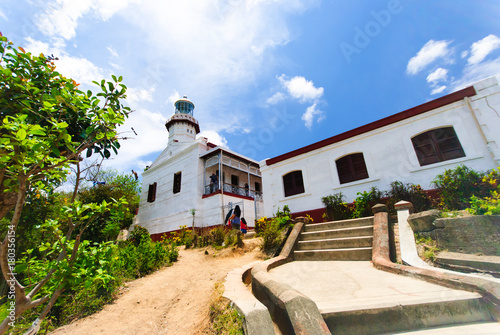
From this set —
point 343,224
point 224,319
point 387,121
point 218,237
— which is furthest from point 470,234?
point 218,237

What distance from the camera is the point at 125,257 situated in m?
6.18

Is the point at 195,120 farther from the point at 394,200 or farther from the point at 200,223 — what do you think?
the point at 394,200

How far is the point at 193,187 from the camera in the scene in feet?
46.7

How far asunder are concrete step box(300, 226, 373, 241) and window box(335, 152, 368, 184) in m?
3.48

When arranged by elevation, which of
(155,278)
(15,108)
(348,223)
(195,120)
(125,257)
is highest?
(195,120)

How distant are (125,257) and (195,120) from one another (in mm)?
15969

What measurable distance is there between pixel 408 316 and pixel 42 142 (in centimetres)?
364

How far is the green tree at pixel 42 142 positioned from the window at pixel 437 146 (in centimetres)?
873

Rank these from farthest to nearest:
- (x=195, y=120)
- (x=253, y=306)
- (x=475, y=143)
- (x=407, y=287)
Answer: (x=195, y=120)
(x=475, y=143)
(x=407, y=287)
(x=253, y=306)

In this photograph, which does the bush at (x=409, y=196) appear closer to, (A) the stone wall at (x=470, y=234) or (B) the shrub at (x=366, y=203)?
(B) the shrub at (x=366, y=203)

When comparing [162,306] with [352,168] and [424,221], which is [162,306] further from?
[352,168]

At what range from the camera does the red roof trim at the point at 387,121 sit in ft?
22.3

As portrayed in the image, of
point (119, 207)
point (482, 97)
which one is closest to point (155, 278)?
point (119, 207)

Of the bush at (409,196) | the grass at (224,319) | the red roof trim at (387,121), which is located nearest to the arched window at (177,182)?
the red roof trim at (387,121)
